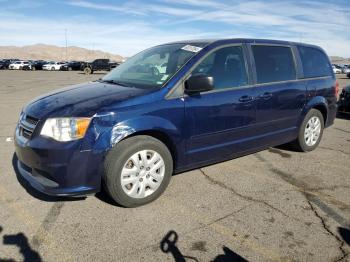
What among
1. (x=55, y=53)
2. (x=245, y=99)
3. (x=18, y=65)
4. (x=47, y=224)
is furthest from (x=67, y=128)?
(x=55, y=53)

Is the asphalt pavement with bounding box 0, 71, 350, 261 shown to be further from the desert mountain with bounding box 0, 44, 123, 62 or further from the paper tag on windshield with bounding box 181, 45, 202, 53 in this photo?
the desert mountain with bounding box 0, 44, 123, 62

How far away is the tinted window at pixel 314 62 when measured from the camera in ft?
19.8

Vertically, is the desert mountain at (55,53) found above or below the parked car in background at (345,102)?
above

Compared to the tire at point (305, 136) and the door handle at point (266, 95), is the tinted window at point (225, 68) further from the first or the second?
the tire at point (305, 136)

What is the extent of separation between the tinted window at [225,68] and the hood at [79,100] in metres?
0.93

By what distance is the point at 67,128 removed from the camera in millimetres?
3611

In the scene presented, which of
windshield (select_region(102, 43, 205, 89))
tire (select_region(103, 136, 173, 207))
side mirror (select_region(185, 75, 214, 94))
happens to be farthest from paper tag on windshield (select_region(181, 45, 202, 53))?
tire (select_region(103, 136, 173, 207))

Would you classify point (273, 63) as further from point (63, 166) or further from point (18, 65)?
point (18, 65)

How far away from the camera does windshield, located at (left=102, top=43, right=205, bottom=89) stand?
440 cm

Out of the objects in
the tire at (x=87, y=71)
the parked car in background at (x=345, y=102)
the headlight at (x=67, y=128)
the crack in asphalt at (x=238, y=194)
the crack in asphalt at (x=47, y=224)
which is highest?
the headlight at (x=67, y=128)

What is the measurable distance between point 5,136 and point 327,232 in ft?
19.6

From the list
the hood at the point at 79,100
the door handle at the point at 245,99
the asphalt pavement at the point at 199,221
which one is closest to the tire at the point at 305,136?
the asphalt pavement at the point at 199,221

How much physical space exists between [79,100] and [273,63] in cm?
296

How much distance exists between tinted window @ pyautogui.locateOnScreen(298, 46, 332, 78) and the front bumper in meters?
3.94
